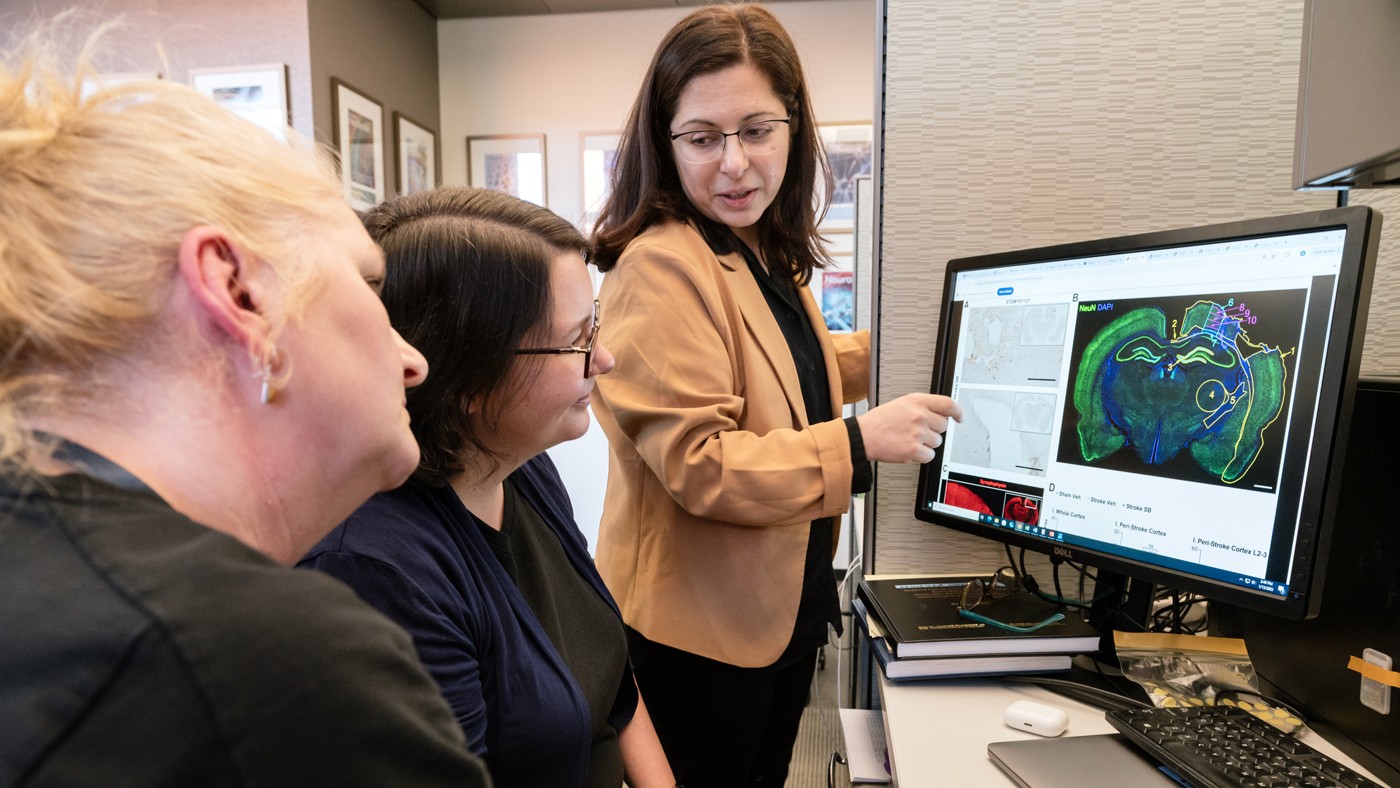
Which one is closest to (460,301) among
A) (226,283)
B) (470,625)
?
(470,625)

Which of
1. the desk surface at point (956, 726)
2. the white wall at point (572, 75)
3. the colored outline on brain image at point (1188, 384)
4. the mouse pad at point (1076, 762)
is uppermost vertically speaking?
the white wall at point (572, 75)

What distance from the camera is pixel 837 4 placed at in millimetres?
3781

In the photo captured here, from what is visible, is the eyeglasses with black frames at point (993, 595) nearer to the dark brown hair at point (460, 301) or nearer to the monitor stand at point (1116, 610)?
the monitor stand at point (1116, 610)

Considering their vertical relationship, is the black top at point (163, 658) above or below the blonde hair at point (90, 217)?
below

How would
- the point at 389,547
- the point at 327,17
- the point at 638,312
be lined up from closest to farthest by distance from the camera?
the point at 389,547, the point at 638,312, the point at 327,17

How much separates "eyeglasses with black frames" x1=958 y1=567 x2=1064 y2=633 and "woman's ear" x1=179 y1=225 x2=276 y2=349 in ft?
2.76

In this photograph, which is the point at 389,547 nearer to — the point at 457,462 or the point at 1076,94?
the point at 457,462

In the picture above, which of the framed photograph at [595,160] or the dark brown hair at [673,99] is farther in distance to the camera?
the framed photograph at [595,160]

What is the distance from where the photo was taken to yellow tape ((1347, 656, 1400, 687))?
0.69 m

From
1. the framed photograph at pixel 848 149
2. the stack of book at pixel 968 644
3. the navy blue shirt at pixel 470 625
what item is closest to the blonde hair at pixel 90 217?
the navy blue shirt at pixel 470 625

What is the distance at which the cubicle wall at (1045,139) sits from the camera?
3.60 ft

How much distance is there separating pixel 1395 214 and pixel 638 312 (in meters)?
0.91

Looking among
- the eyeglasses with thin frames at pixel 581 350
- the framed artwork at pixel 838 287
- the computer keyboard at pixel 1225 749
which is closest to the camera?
the computer keyboard at pixel 1225 749

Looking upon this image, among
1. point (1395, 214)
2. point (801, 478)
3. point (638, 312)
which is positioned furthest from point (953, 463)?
point (1395, 214)
